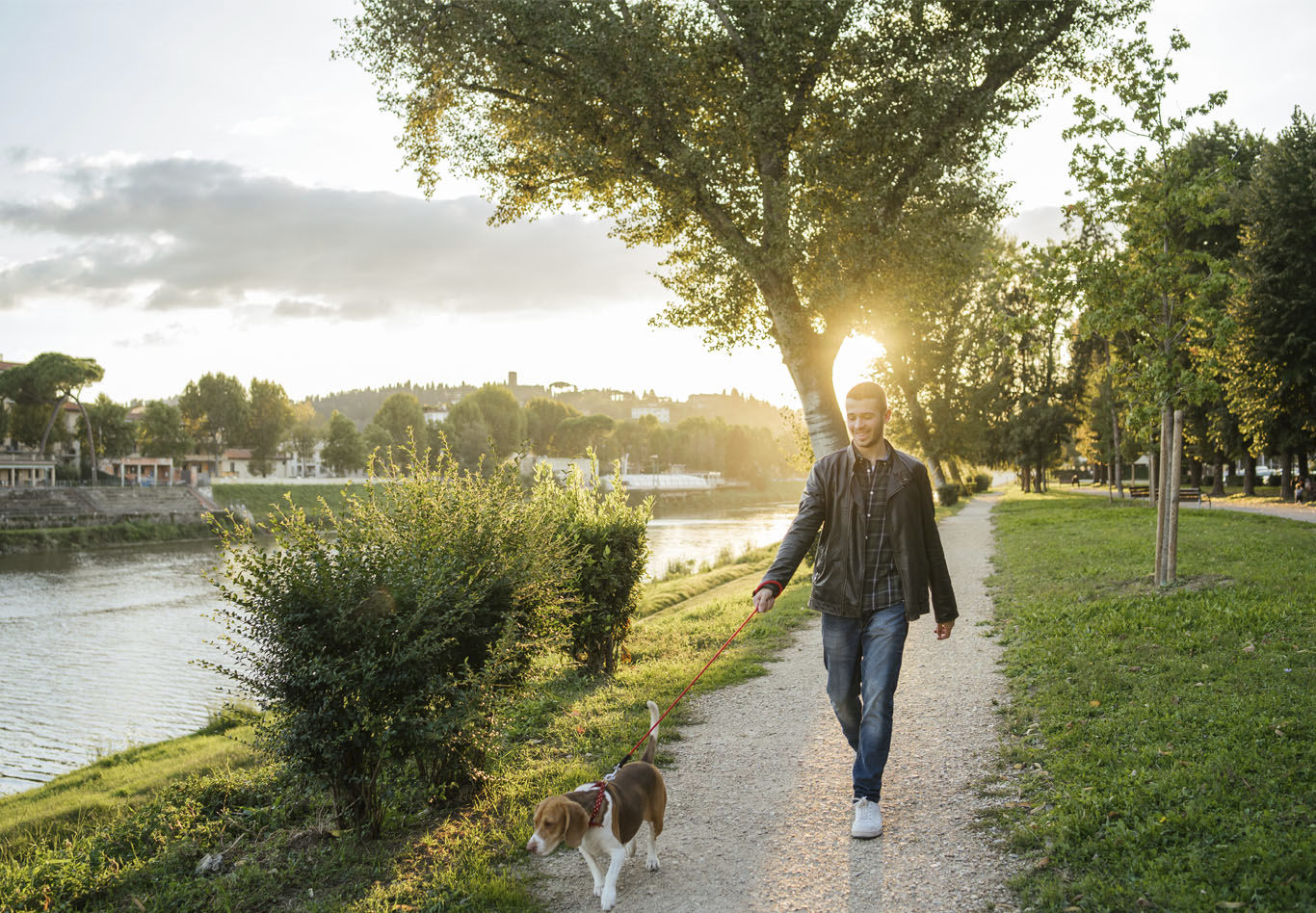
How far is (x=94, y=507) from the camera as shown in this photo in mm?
58031

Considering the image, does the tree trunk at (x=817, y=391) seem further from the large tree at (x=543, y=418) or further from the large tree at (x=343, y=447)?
the large tree at (x=543, y=418)

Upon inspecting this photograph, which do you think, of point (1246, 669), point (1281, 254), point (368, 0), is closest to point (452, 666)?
point (1246, 669)

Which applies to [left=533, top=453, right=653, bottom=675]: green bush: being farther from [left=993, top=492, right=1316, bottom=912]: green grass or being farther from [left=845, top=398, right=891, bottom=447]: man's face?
[left=845, top=398, right=891, bottom=447]: man's face

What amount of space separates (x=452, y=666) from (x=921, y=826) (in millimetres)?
2753

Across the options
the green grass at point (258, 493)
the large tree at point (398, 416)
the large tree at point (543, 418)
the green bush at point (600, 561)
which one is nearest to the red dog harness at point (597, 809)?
the green bush at point (600, 561)

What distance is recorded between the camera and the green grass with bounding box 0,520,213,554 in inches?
1863

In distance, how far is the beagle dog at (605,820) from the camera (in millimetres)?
3672

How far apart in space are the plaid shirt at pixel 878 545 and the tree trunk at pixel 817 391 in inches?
419

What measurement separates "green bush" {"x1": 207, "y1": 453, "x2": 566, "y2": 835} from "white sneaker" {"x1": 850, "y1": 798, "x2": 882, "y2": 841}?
2.11m

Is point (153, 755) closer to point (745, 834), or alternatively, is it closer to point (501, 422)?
point (745, 834)

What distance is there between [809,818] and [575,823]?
1.63 metres

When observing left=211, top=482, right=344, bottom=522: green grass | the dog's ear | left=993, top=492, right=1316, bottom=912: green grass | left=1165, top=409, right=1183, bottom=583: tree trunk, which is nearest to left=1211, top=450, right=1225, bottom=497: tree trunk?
left=993, top=492, right=1316, bottom=912: green grass

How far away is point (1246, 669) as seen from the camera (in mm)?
6383

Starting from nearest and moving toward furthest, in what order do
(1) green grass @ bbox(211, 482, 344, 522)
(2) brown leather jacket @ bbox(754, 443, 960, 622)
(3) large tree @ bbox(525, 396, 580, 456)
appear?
(2) brown leather jacket @ bbox(754, 443, 960, 622) < (1) green grass @ bbox(211, 482, 344, 522) < (3) large tree @ bbox(525, 396, 580, 456)
